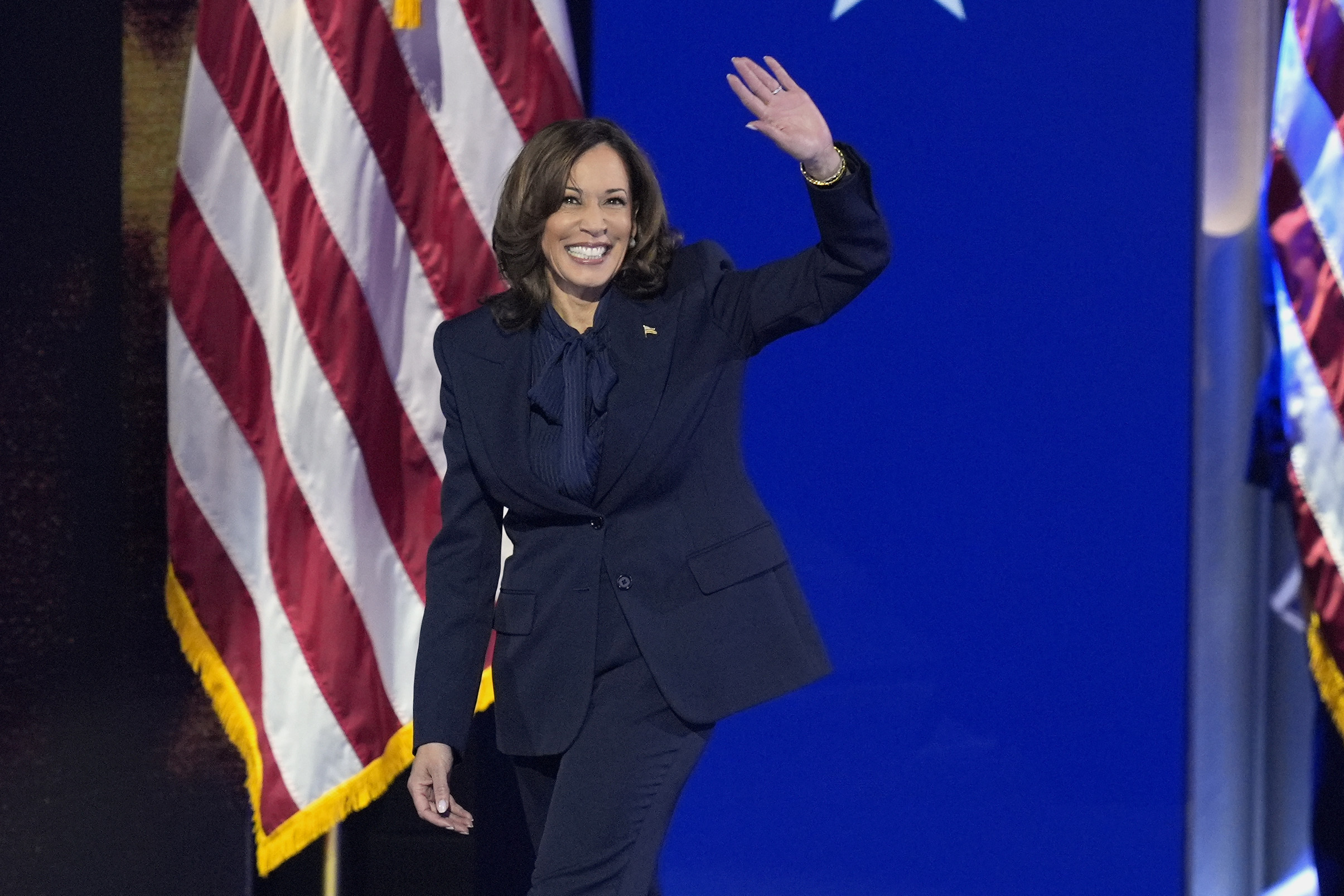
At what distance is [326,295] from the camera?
9.21 feet

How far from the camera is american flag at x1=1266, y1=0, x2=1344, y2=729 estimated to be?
263 cm

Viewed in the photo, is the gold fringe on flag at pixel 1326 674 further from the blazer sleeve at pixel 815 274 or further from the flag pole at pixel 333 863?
the flag pole at pixel 333 863

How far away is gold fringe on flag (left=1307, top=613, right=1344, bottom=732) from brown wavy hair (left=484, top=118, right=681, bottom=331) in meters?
1.37

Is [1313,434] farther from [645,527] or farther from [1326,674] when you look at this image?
[645,527]

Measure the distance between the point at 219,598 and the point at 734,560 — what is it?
128 centimetres

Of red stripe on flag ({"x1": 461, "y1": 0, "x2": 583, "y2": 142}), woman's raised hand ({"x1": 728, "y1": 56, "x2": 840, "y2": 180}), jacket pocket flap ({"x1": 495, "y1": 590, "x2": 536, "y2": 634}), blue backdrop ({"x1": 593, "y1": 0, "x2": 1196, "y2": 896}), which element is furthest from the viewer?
blue backdrop ({"x1": 593, "y1": 0, "x2": 1196, "y2": 896})

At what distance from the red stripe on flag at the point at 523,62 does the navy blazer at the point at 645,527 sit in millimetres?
764

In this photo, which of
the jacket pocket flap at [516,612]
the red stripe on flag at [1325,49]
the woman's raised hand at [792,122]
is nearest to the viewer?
the woman's raised hand at [792,122]

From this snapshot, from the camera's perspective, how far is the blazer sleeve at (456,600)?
2.12 m

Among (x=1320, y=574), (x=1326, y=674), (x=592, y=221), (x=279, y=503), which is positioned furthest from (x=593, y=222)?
(x=1326, y=674)

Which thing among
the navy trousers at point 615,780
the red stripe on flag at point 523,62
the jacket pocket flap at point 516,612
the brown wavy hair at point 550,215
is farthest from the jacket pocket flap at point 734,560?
the red stripe on flag at point 523,62

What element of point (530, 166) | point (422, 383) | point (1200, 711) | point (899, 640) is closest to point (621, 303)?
point (530, 166)

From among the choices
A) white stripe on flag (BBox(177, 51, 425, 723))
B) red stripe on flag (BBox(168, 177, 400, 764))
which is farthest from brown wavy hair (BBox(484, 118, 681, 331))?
red stripe on flag (BBox(168, 177, 400, 764))

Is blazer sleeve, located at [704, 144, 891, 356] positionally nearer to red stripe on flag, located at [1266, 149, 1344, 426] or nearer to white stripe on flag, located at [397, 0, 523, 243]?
white stripe on flag, located at [397, 0, 523, 243]
